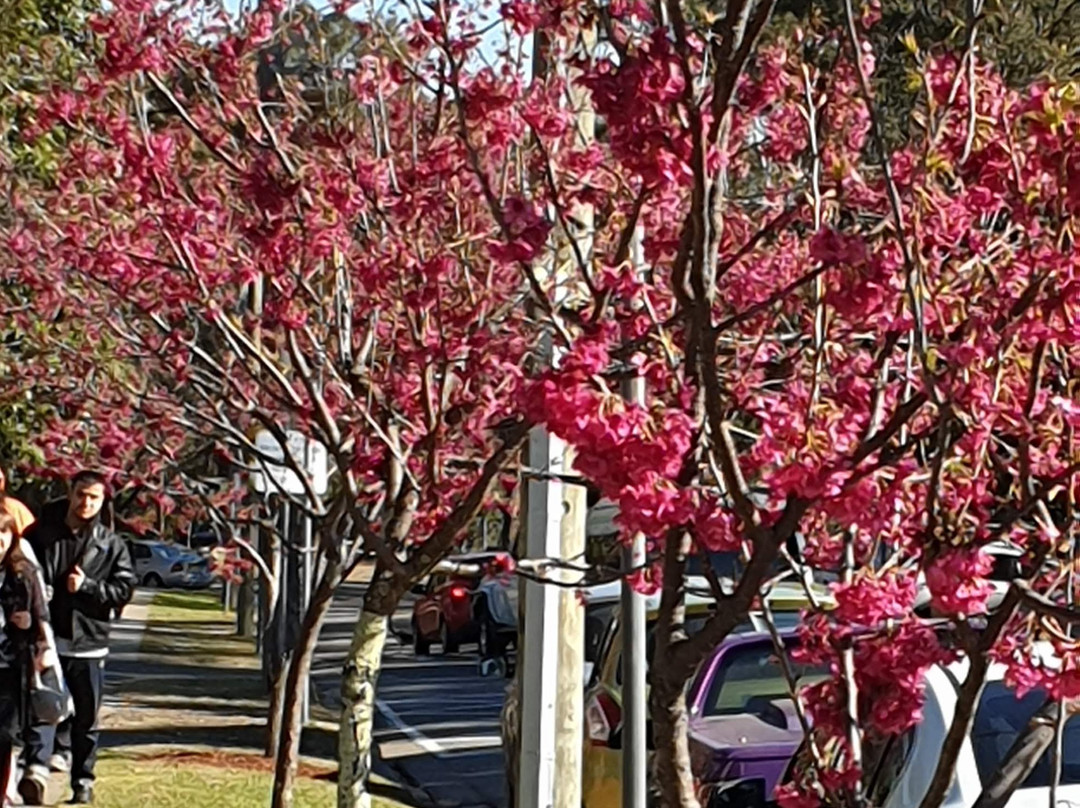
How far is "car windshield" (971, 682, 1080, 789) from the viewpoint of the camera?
7.22m

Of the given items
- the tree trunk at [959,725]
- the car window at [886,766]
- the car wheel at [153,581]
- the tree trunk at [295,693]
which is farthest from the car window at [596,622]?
the car wheel at [153,581]

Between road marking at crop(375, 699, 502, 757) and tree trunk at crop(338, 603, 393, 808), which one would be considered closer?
tree trunk at crop(338, 603, 393, 808)

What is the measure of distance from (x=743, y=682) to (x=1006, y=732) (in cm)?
285

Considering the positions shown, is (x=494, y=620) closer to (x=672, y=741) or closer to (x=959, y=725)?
(x=672, y=741)

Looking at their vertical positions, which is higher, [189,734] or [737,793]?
[737,793]

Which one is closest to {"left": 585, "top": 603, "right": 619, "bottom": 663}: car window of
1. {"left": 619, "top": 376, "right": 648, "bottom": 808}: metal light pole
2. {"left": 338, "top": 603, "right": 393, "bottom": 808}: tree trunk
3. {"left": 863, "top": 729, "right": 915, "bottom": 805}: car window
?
{"left": 338, "top": 603, "right": 393, "bottom": 808}: tree trunk

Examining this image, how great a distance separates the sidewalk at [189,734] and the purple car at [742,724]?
3.48 metres

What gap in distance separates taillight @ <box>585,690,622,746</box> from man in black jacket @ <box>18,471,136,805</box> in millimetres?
2714

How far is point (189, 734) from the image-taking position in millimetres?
17719

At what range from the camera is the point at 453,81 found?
5.57m

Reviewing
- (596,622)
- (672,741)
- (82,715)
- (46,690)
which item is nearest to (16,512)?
(46,690)

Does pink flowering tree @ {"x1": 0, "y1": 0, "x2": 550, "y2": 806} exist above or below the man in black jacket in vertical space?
above

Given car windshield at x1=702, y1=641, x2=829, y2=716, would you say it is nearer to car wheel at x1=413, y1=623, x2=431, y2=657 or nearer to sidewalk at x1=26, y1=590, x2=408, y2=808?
sidewalk at x1=26, y1=590, x2=408, y2=808

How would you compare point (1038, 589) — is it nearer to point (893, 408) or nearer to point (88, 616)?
point (893, 408)
